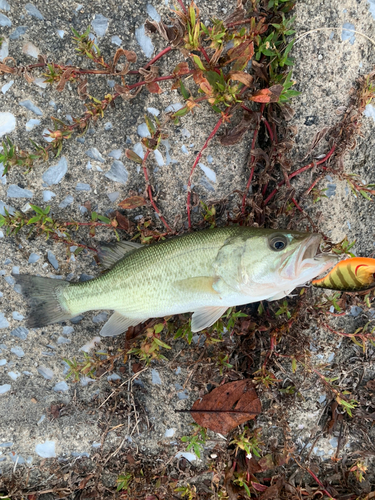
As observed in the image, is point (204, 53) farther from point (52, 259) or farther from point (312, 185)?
point (52, 259)

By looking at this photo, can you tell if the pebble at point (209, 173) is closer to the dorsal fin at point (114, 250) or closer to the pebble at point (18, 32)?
the dorsal fin at point (114, 250)

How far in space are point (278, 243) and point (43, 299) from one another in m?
1.78

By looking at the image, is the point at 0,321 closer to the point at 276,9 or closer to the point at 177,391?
the point at 177,391

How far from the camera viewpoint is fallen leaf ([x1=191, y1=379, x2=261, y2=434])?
262 cm

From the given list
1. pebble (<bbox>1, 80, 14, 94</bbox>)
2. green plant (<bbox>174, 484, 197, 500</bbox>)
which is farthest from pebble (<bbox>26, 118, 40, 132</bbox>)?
green plant (<bbox>174, 484, 197, 500</bbox>)

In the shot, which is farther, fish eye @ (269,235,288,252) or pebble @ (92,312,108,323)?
pebble @ (92,312,108,323)

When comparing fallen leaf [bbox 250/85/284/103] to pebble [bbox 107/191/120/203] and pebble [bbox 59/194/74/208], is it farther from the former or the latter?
pebble [bbox 59/194/74/208]

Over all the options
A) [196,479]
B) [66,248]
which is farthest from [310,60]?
[196,479]

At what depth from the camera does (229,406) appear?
104 inches

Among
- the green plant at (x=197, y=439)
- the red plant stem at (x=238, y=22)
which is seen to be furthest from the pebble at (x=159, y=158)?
the green plant at (x=197, y=439)

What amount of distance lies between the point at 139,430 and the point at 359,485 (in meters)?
2.05

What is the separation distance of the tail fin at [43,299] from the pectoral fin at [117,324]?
0.29m

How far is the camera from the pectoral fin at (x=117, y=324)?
7.86ft

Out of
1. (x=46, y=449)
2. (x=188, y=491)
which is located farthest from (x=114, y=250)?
(x=188, y=491)
